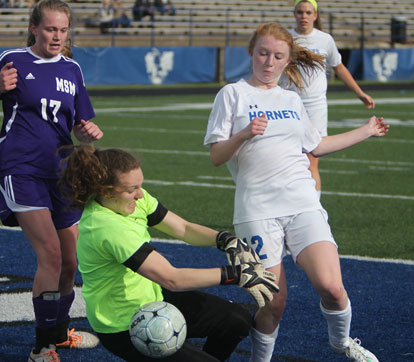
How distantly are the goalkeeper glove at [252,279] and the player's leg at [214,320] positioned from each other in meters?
0.27

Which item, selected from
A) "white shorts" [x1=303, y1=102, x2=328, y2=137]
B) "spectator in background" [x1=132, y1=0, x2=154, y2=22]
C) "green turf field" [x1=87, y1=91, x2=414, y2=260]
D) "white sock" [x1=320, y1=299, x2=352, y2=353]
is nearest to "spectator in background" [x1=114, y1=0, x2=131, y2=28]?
"spectator in background" [x1=132, y1=0, x2=154, y2=22]

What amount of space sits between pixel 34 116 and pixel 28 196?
445 millimetres

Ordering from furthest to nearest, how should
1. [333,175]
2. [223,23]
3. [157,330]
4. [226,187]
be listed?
[223,23] < [333,175] < [226,187] < [157,330]

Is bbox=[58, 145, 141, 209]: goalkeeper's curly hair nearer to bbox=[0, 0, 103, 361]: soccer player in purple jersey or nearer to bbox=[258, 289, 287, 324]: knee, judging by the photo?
bbox=[0, 0, 103, 361]: soccer player in purple jersey

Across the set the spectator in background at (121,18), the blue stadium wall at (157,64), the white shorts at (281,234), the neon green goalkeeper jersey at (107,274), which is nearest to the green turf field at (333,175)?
the neon green goalkeeper jersey at (107,274)

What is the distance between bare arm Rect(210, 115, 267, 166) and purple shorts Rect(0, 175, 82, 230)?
876 mm

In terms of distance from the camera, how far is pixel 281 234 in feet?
15.6

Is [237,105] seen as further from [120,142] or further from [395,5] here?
[395,5]

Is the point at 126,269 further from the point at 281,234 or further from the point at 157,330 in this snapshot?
the point at 281,234

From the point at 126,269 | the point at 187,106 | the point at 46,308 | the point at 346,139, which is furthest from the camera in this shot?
the point at 187,106

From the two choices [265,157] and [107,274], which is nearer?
[107,274]

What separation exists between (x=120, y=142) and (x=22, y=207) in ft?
32.8

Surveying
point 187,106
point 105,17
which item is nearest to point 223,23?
point 105,17

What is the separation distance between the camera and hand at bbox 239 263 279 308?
4016 millimetres
